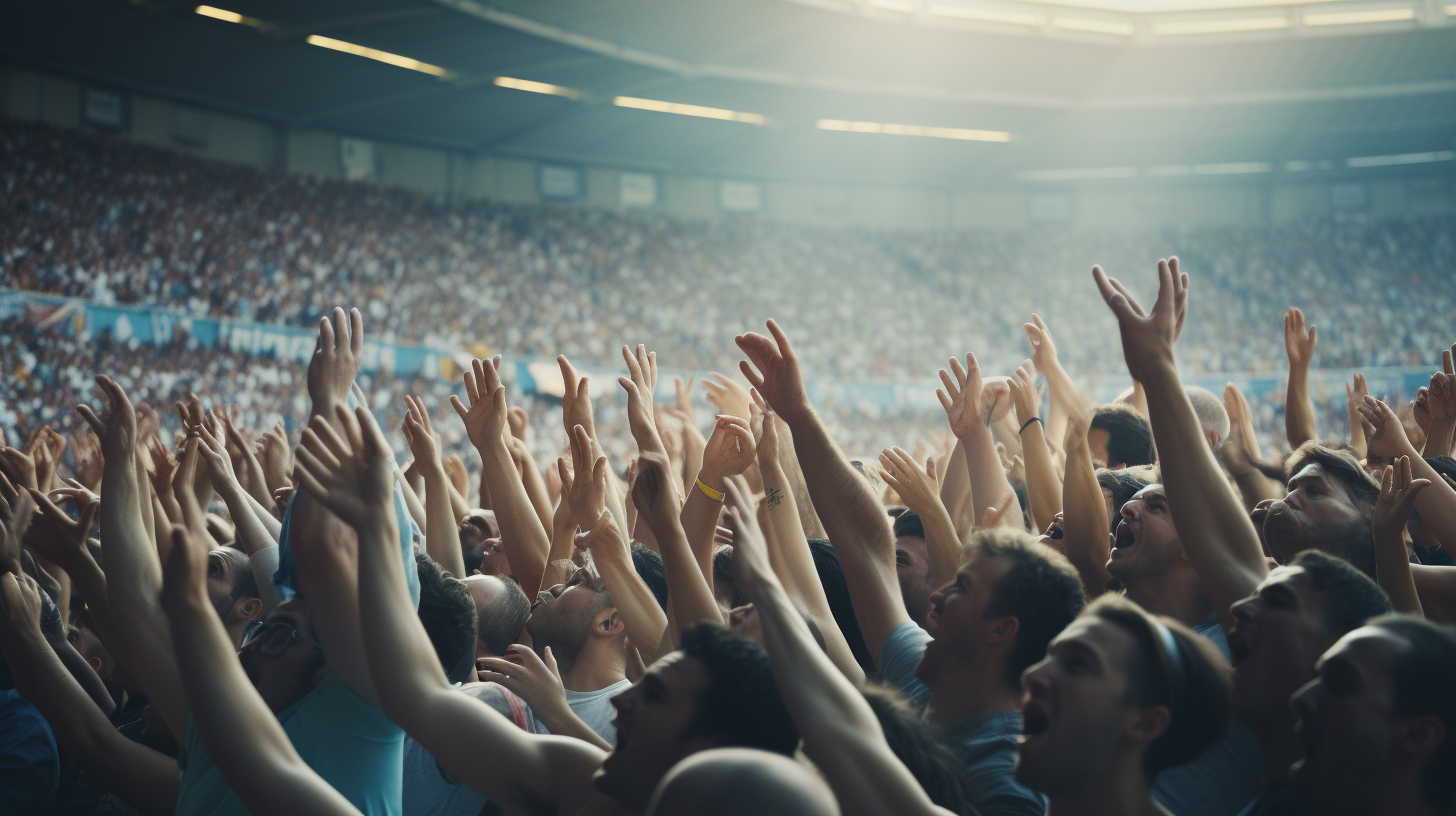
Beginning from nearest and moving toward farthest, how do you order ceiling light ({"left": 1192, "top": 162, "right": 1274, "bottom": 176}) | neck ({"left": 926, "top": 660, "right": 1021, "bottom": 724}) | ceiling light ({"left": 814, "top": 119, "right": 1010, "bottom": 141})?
1. neck ({"left": 926, "top": 660, "right": 1021, "bottom": 724})
2. ceiling light ({"left": 814, "top": 119, "right": 1010, "bottom": 141})
3. ceiling light ({"left": 1192, "top": 162, "right": 1274, "bottom": 176})

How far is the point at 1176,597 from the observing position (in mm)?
2939

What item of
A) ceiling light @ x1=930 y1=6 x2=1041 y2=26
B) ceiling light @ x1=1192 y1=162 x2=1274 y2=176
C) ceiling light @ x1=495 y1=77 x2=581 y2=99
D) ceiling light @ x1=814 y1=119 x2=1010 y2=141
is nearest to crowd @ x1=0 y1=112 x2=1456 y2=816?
ceiling light @ x1=495 y1=77 x2=581 y2=99

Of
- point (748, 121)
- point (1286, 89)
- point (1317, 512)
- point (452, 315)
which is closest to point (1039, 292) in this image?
point (1286, 89)

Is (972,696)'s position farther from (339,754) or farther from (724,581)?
(339,754)

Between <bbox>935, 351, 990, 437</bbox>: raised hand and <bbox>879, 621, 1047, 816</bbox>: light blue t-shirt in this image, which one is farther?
<bbox>935, 351, 990, 437</bbox>: raised hand

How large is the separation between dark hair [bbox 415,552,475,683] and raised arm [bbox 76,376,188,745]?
25.2 inches

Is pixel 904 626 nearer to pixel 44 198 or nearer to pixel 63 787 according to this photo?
pixel 63 787

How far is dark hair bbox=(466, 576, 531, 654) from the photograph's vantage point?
3.18 m

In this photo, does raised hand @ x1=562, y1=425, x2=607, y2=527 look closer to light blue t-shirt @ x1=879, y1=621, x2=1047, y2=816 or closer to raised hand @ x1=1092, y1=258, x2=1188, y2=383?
light blue t-shirt @ x1=879, y1=621, x2=1047, y2=816

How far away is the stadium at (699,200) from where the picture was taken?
49.4ft

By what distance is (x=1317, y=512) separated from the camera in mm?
2898

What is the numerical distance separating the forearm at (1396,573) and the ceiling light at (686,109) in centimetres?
2023

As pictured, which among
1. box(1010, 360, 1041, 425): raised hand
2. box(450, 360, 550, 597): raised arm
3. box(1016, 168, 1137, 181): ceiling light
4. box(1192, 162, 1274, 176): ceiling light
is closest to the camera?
box(450, 360, 550, 597): raised arm

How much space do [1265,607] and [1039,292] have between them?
25.3m
